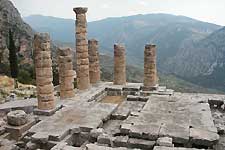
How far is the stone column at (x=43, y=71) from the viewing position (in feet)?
52.8

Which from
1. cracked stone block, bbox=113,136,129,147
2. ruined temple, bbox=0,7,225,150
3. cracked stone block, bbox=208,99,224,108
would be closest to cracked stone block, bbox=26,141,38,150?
ruined temple, bbox=0,7,225,150

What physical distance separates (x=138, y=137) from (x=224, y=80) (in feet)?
320

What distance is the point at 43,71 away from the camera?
16.4m

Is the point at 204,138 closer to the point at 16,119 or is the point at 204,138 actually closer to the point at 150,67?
the point at 16,119

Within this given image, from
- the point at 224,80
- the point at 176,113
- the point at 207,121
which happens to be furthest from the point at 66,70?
the point at 224,80

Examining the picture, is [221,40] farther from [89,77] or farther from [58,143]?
[58,143]

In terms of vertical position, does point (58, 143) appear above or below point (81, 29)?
below

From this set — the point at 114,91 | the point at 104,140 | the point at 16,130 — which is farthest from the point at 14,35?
the point at 104,140

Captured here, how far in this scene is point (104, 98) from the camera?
20.1 m

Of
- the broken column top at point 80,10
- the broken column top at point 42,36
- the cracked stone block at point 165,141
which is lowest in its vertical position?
the cracked stone block at point 165,141

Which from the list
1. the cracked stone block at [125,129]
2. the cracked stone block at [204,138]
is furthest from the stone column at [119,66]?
the cracked stone block at [204,138]

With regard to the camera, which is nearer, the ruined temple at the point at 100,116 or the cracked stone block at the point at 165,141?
the cracked stone block at the point at 165,141

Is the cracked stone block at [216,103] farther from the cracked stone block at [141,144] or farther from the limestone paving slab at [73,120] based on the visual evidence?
the cracked stone block at [141,144]

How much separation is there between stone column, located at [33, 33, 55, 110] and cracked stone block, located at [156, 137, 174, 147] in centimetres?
750
